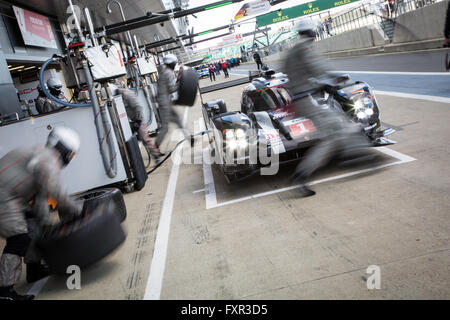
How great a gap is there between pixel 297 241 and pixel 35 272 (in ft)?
9.04

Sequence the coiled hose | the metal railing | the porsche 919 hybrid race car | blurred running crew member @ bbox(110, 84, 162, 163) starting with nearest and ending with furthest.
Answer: the porsche 919 hybrid race car → the coiled hose → blurred running crew member @ bbox(110, 84, 162, 163) → the metal railing

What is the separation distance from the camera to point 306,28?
4.50 meters

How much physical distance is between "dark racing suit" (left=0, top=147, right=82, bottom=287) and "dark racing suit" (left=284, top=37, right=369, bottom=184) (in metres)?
2.58

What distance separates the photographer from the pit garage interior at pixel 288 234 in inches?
111

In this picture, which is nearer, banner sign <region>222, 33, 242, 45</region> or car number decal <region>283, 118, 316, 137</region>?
car number decal <region>283, 118, 316, 137</region>

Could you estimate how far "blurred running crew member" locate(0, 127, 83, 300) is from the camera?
3375 mm

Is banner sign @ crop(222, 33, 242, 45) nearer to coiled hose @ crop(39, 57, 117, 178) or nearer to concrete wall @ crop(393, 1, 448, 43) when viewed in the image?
concrete wall @ crop(393, 1, 448, 43)

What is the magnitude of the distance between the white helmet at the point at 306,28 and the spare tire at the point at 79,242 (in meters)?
3.00

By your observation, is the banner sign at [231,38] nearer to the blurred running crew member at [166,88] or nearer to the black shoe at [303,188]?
the blurred running crew member at [166,88]

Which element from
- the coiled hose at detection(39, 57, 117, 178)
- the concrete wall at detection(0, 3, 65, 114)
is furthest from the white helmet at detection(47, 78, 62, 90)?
the concrete wall at detection(0, 3, 65, 114)

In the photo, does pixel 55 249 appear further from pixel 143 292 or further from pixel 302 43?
pixel 302 43

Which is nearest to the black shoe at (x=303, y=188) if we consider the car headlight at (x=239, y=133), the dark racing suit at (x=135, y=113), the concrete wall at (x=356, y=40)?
the car headlight at (x=239, y=133)

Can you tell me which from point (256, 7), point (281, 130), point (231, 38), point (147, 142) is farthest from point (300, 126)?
point (231, 38)
